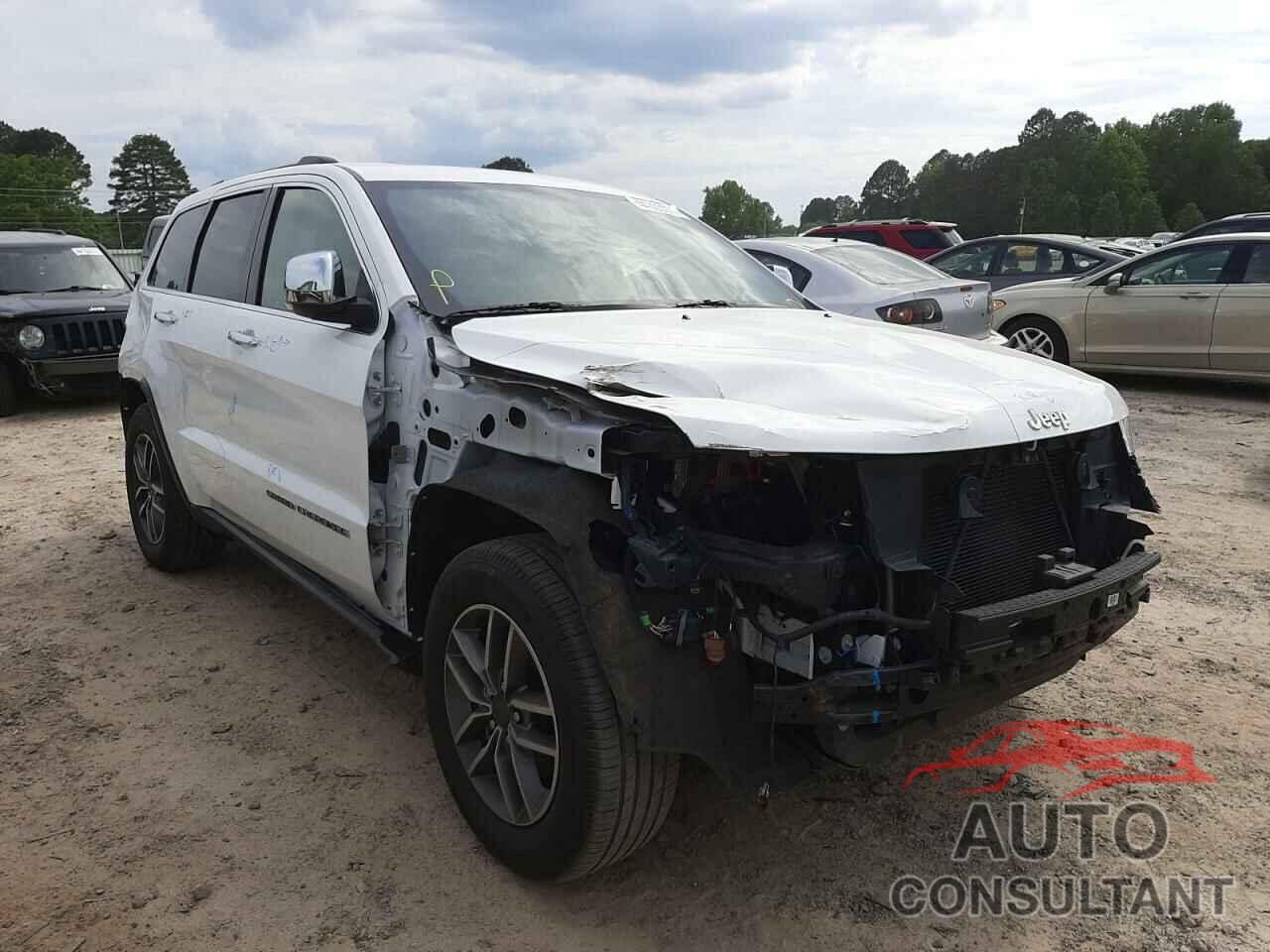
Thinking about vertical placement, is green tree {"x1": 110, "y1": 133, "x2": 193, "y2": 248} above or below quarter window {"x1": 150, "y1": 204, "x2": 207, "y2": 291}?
above

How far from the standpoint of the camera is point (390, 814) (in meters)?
2.99

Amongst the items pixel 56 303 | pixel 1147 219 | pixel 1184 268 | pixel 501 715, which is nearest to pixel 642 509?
pixel 501 715

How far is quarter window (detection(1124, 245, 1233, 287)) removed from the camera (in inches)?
376

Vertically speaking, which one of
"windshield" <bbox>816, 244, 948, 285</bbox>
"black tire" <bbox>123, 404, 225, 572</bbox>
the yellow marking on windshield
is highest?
"windshield" <bbox>816, 244, 948, 285</bbox>

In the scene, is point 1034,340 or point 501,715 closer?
point 501,715

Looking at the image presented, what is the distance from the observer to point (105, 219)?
190 ft

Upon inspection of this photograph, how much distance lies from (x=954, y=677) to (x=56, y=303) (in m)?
10.6

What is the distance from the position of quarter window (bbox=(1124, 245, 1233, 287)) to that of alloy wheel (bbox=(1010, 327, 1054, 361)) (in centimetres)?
97

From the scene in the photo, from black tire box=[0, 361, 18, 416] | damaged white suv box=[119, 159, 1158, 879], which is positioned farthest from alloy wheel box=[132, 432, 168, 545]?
black tire box=[0, 361, 18, 416]

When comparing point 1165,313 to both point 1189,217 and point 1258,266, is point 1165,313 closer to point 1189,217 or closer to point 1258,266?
point 1258,266

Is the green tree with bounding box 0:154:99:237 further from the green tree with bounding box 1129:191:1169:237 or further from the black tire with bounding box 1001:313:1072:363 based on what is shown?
the green tree with bounding box 1129:191:1169:237

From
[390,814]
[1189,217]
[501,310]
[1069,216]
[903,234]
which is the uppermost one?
[1069,216]

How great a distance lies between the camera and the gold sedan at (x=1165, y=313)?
9.31 metres

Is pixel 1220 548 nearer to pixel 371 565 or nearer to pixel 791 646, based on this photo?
pixel 791 646
